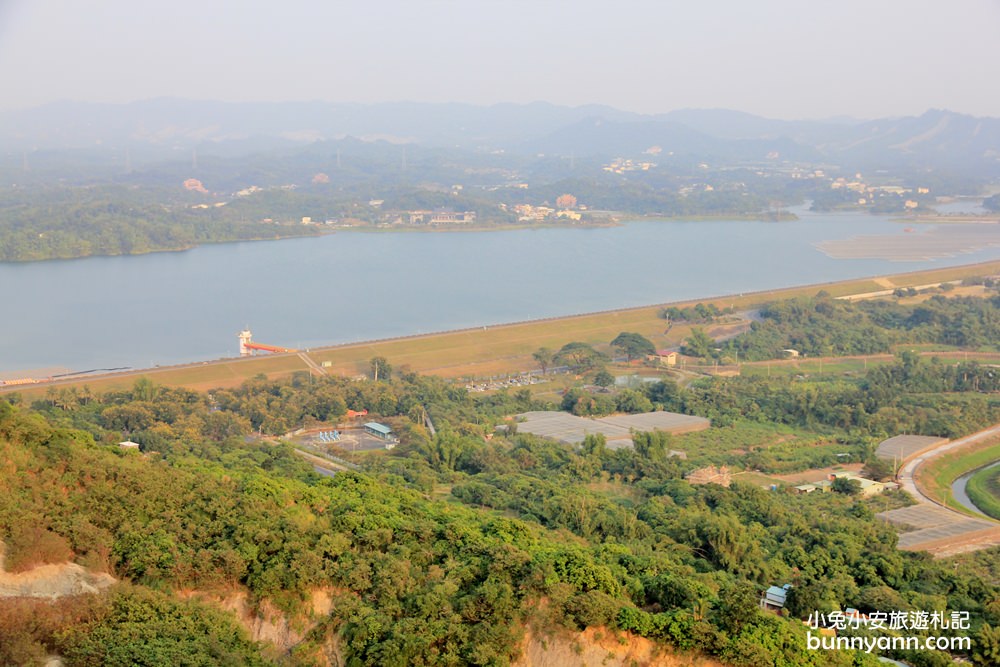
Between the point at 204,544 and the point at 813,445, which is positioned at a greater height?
the point at 204,544

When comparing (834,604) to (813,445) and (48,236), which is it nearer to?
(813,445)

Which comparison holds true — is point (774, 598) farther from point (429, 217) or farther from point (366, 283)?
point (429, 217)

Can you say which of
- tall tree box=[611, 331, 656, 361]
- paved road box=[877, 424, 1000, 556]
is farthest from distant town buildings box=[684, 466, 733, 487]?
tall tree box=[611, 331, 656, 361]

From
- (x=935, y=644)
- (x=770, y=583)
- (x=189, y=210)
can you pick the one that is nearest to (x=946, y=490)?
(x=770, y=583)

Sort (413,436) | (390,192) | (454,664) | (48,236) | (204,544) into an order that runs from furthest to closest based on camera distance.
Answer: (390,192)
(48,236)
(413,436)
(204,544)
(454,664)

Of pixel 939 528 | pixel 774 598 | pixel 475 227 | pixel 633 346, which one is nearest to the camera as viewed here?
pixel 774 598

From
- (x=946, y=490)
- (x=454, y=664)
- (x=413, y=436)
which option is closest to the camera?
(x=454, y=664)

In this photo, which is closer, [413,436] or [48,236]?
[413,436]

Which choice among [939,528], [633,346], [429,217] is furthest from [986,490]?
[429,217]
